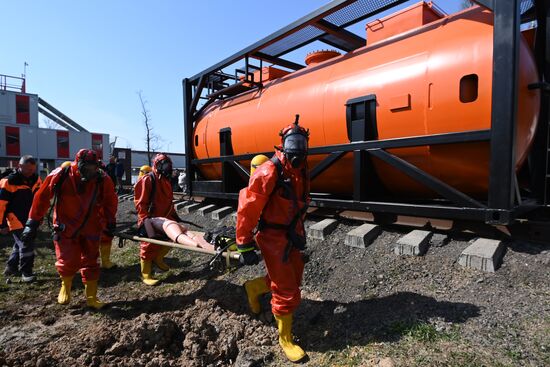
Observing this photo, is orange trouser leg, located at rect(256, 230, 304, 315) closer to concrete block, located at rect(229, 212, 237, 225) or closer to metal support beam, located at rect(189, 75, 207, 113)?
concrete block, located at rect(229, 212, 237, 225)

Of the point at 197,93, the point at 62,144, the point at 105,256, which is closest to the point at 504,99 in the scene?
the point at 105,256

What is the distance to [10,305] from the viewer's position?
169 inches

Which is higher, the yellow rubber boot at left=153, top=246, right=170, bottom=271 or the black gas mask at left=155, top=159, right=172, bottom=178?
the black gas mask at left=155, top=159, right=172, bottom=178

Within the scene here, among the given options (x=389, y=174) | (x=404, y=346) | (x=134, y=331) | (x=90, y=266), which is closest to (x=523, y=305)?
(x=404, y=346)

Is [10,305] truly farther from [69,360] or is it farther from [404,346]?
[404,346]

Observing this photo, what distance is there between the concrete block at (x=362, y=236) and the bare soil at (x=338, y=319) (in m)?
0.08

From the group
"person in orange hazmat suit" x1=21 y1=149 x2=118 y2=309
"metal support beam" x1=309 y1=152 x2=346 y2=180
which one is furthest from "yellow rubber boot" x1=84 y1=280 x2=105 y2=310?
"metal support beam" x1=309 y1=152 x2=346 y2=180

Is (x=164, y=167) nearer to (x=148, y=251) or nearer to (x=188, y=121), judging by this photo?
(x=148, y=251)

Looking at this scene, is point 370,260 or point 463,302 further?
point 370,260

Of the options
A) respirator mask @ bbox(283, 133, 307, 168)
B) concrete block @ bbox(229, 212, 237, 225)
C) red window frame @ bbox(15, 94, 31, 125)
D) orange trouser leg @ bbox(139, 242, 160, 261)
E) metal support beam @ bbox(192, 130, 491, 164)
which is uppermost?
red window frame @ bbox(15, 94, 31, 125)

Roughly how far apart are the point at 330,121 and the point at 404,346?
10.5ft

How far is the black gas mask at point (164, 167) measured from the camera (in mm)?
5176

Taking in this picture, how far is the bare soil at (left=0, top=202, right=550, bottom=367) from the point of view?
8.70 feet

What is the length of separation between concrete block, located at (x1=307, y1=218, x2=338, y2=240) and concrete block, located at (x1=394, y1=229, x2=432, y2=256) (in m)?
1.12
